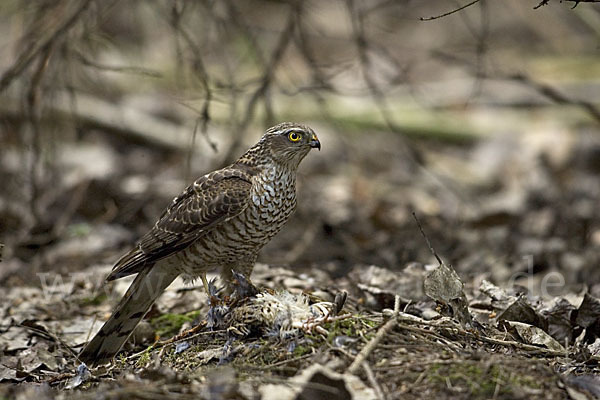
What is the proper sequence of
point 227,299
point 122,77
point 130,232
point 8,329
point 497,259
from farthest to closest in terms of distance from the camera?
point 122,77
point 130,232
point 497,259
point 8,329
point 227,299

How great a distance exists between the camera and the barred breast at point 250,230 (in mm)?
4621

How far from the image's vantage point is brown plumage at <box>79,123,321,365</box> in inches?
181

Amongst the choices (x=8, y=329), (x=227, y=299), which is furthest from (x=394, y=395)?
(x=8, y=329)

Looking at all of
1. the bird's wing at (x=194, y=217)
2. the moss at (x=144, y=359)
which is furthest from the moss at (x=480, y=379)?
the bird's wing at (x=194, y=217)

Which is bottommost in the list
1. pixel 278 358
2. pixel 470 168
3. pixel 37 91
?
pixel 470 168

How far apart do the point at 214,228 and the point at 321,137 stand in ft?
24.0

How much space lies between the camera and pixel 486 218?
26.8 feet

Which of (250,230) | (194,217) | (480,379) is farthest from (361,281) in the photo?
(480,379)

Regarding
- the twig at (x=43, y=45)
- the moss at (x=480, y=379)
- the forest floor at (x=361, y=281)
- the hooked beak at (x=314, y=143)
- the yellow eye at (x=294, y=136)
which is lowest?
the forest floor at (x=361, y=281)

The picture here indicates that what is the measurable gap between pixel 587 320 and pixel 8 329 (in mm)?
3822

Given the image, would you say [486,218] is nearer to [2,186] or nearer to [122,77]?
[2,186]

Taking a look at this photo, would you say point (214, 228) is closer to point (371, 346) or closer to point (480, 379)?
point (371, 346)

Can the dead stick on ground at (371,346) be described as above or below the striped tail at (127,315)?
above

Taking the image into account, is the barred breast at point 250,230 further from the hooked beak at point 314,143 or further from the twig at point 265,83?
the twig at point 265,83
